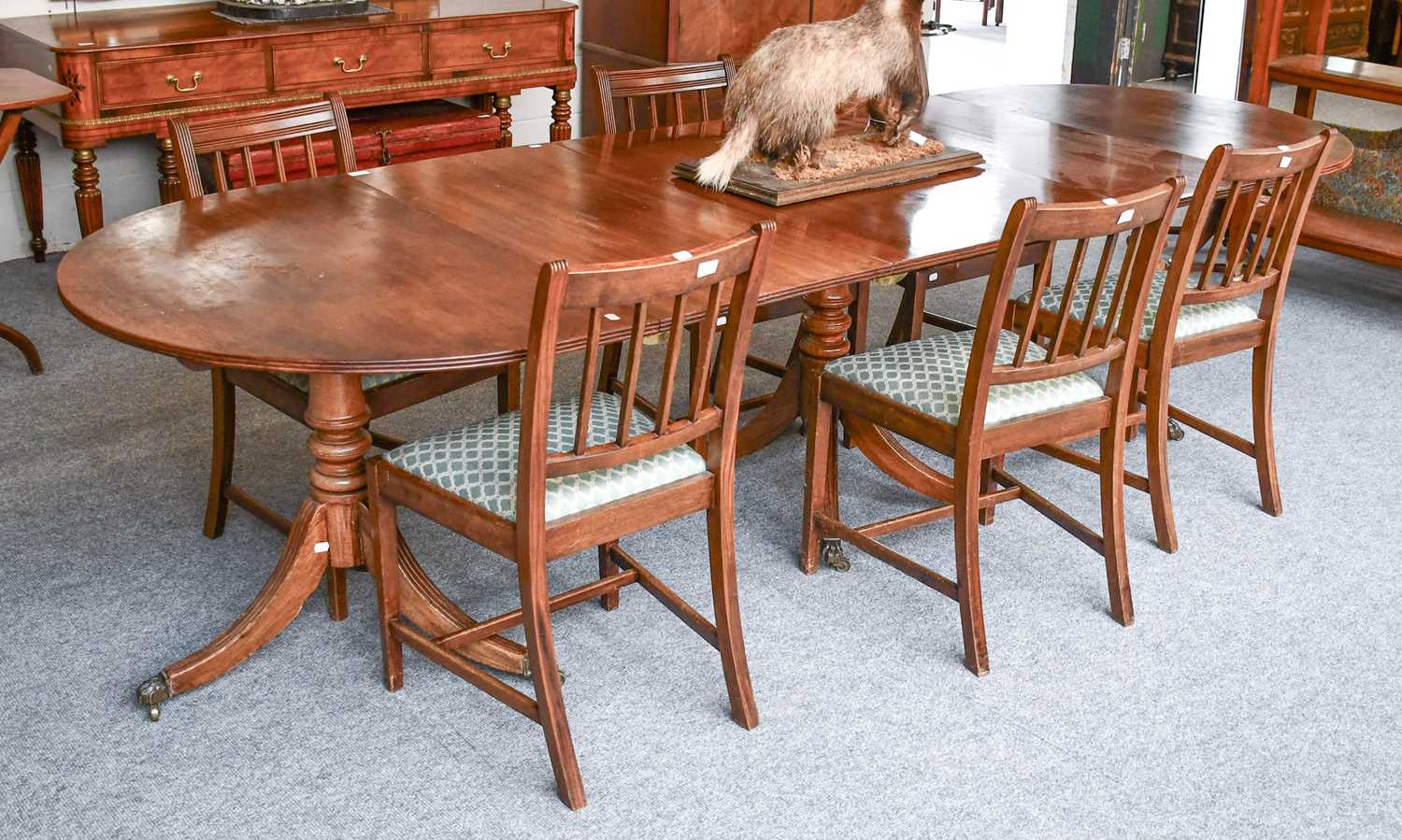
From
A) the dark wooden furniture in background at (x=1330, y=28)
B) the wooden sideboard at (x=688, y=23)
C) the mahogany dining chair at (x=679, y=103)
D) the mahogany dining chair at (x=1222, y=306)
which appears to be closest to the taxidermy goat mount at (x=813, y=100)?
the mahogany dining chair at (x=679, y=103)

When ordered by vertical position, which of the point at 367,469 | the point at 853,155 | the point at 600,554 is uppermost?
the point at 853,155

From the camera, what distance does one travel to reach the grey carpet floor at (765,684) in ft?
7.37

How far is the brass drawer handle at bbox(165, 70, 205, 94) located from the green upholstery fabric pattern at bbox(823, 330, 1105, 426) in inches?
92.2

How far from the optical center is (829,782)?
2309 millimetres

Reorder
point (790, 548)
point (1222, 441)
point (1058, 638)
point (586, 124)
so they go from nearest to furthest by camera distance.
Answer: point (1058, 638) < point (790, 548) < point (1222, 441) < point (586, 124)

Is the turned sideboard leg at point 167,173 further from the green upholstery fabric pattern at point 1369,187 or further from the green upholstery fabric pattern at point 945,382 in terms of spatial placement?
the green upholstery fabric pattern at point 1369,187

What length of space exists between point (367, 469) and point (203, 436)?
1.34 meters

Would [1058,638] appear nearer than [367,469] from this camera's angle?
No

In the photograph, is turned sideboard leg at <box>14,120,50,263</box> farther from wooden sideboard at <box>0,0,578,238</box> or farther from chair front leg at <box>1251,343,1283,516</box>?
chair front leg at <box>1251,343,1283,516</box>

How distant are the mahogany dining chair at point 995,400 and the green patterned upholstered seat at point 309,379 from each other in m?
0.85

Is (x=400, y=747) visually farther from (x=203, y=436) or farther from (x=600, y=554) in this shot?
(x=203, y=436)

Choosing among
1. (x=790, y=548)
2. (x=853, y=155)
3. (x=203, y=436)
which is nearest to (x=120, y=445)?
(x=203, y=436)

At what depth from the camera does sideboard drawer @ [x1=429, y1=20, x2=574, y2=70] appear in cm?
459

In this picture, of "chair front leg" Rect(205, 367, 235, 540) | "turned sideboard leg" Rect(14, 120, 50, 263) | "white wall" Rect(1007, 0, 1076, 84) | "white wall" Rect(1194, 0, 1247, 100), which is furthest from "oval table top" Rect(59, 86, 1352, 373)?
"white wall" Rect(1007, 0, 1076, 84)
